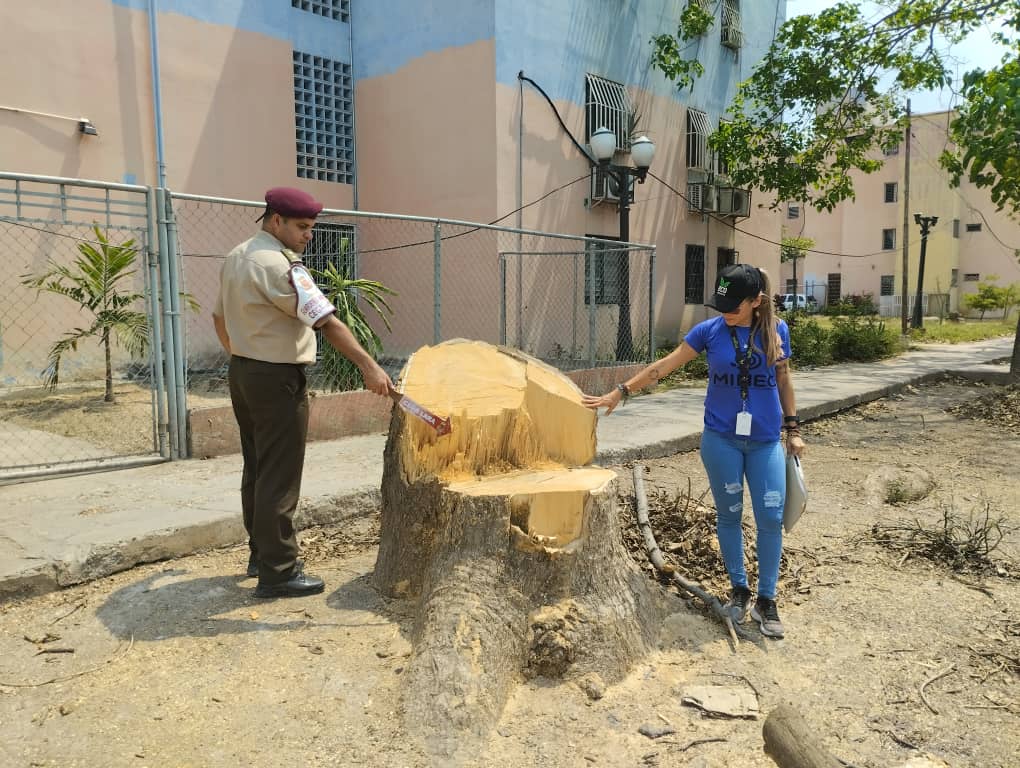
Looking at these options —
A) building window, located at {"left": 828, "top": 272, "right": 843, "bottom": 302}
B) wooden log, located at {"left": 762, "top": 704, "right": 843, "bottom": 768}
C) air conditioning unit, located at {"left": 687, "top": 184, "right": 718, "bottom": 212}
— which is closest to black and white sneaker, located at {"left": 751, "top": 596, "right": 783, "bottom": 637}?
wooden log, located at {"left": 762, "top": 704, "right": 843, "bottom": 768}

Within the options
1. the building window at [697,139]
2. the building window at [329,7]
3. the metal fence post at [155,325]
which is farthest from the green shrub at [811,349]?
the metal fence post at [155,325]

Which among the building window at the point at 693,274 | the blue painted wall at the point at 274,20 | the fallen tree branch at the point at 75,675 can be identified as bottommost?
the fallen tree branch at the point at 75,675

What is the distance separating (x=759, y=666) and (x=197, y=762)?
1897mm

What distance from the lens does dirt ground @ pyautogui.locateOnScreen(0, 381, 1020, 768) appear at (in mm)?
2201

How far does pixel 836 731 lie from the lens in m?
2.32

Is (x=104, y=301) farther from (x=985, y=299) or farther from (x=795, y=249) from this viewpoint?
(x=985, y=299)

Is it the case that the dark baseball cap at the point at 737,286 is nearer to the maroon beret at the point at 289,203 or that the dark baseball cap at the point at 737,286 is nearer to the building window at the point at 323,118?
the maroon beret at the point at 289,203

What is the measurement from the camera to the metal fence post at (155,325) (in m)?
4.98

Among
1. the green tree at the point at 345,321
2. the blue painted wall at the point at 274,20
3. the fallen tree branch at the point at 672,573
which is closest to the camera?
the fallen tree branch at the point at 672,573

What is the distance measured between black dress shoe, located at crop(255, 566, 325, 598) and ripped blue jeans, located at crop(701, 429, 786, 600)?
5.71 ft

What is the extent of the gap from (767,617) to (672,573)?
50 centimetres

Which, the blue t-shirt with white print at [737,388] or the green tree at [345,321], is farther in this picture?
the green tree at [345,321]

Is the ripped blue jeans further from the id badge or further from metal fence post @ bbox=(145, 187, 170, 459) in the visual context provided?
metal fence post @ bbox=(145, 187, 170, 459)

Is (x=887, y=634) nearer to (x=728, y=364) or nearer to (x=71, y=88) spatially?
(x=728, y=364)
